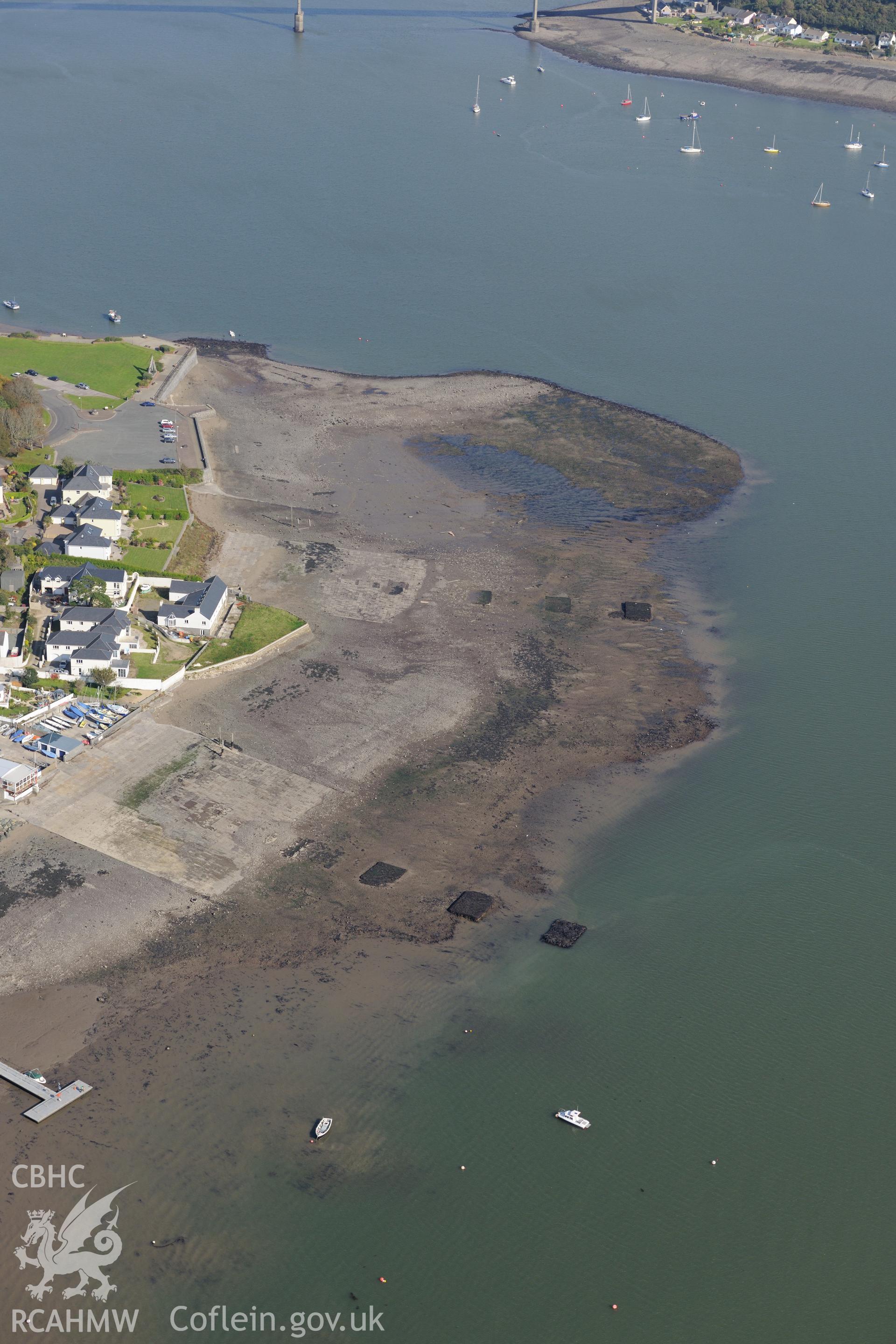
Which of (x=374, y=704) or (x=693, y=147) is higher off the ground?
(x=693, y=147)

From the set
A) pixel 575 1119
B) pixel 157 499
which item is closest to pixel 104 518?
pixel 157 499

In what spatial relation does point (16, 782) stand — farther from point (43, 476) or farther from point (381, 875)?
point (43, 476)

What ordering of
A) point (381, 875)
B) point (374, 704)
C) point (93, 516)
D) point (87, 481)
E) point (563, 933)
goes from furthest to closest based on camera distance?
point (87, 481)
point (93, 516)
point (374, 704)
point (381, 875)
point (563, 933)

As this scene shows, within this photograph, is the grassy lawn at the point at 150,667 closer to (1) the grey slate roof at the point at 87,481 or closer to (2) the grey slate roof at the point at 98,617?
(2) the grey slate roof at the point at 98,617

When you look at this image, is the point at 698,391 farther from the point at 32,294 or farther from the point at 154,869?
the point at 154,869

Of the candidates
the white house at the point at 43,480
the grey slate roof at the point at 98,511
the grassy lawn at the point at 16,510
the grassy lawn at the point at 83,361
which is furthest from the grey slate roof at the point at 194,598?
the grassy lawn at the point at 83,361

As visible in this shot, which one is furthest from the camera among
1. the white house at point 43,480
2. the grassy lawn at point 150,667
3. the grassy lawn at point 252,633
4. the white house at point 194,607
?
the white house at point 43,480

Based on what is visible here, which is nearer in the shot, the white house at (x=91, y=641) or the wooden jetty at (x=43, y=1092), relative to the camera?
the wooden jetty at (x=43, y=1092)

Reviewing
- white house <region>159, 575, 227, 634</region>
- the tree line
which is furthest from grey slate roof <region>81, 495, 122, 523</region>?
Result: the tree line

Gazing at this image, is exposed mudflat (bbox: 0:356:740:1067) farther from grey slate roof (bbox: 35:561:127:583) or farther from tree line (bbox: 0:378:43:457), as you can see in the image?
tree line (bbox: 0:378:43:457)
